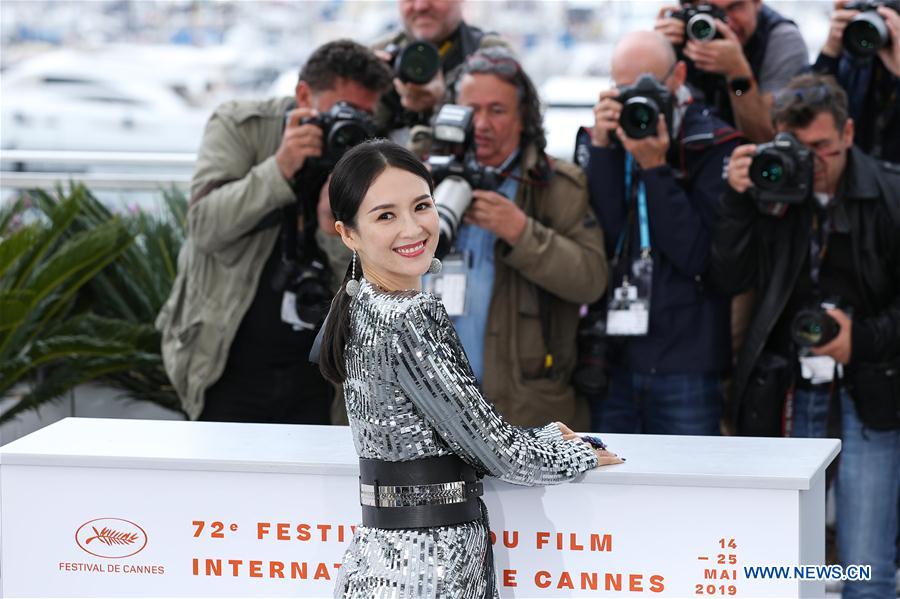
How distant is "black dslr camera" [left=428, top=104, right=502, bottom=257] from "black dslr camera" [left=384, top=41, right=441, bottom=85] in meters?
0.35

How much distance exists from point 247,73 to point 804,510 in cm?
1092

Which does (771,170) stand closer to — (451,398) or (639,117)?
(639,117)

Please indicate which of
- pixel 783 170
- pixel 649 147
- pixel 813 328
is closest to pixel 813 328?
pixel 813 328

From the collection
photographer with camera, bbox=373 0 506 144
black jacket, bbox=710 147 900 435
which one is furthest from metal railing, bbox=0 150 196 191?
black jacket, bbox=710 147 900 435

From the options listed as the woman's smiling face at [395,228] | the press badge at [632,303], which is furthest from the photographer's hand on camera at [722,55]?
the woman's smiling face at [395,228]

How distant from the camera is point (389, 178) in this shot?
7.61 feet

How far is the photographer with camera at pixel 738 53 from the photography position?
166 inches

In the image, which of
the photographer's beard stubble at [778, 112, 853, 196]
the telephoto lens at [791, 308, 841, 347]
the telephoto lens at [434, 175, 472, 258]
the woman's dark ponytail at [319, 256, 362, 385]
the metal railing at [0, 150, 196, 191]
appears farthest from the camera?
the metal railing at [0, 150, 196, 191]

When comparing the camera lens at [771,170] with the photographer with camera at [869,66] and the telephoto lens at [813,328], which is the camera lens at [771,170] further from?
the photographer with camera at [869,66]

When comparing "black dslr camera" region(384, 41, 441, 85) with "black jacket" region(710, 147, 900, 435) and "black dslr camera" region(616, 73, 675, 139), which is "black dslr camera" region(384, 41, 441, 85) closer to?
"black dslr camera" region(616, 73, 675, 139)

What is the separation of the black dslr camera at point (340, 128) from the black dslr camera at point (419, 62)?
0.36m

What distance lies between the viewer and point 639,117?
393 cm

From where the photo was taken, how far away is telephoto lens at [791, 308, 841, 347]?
12.2 feet

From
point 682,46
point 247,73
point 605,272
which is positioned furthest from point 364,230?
point 247,73
